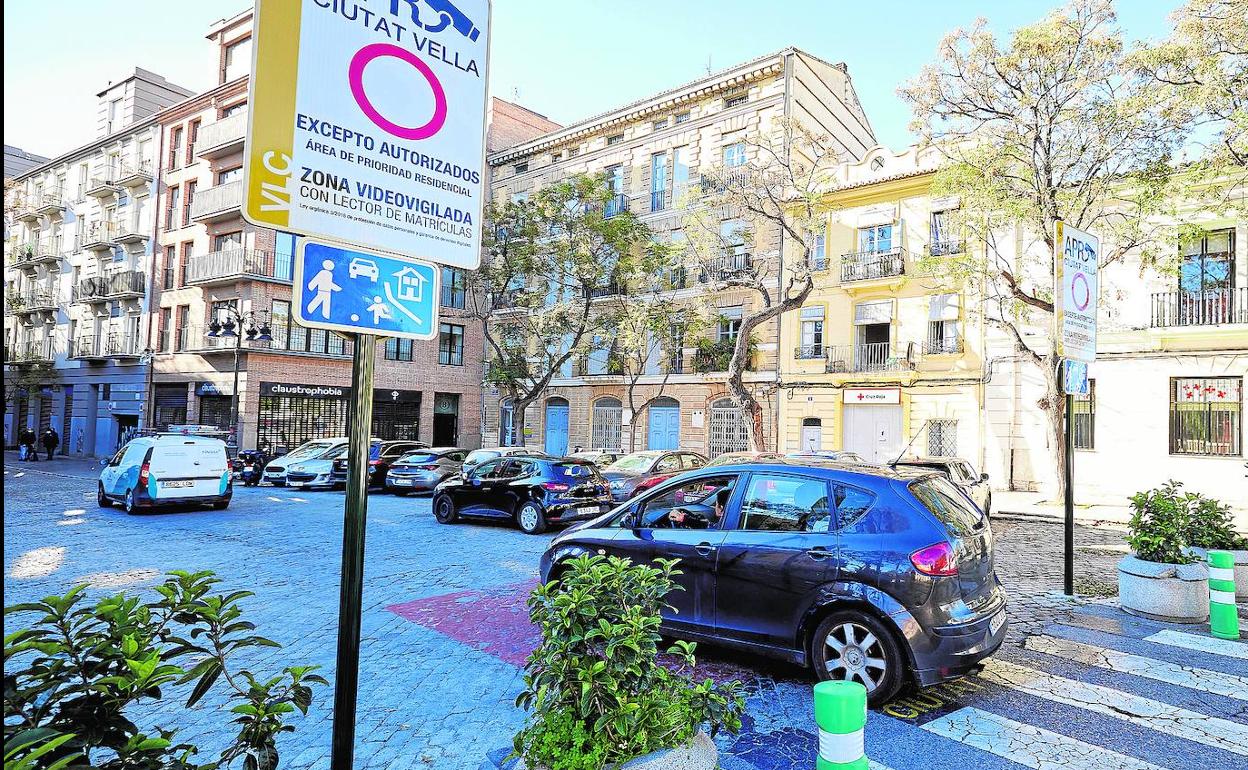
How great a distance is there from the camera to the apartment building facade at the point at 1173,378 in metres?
19.0

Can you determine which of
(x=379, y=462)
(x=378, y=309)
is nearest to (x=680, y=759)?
(x=378, y=309)

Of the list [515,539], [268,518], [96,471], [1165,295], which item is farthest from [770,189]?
[96,471]

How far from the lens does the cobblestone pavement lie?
4301 millimetres

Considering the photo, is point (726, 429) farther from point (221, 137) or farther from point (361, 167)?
point (361, 167)

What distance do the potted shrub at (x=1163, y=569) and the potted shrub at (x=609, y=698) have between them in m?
6.32

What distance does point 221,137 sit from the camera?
1219 inches

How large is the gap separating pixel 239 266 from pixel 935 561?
101 feet

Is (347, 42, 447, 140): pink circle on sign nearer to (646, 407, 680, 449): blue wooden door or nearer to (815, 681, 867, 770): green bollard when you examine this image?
(815, 681, 867, 770): green bollard

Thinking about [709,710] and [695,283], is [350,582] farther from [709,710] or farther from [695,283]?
[695,283]

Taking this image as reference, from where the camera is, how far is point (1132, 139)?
16109 millimetres

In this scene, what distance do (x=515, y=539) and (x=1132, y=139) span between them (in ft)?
52.7

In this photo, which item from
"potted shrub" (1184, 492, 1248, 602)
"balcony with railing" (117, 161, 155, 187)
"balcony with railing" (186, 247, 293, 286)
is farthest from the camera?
"balcony with railing" (117, 161, 155, 187)

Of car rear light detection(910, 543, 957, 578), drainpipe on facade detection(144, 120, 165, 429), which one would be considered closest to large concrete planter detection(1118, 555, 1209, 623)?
car rear light detection(910, 543, 957, 578)

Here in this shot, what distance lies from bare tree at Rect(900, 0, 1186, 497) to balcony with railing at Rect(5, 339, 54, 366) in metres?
44.1
